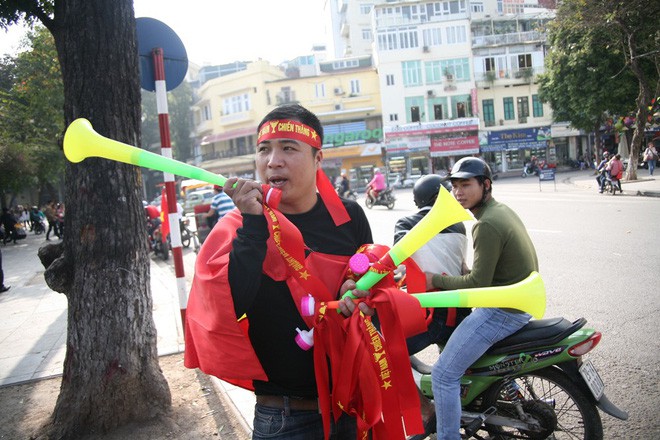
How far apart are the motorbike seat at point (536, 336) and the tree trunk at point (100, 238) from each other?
239cm

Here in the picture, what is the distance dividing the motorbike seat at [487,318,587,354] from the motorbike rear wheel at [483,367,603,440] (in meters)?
0.18

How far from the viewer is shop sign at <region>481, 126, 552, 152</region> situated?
40219 millimetres

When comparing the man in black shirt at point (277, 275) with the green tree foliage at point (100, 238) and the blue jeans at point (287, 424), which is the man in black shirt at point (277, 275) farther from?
the green tree foliage at point (100, 238)

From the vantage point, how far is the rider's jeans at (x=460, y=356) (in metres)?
2.47

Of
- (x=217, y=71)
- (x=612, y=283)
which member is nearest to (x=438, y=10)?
(x=217, y=71)

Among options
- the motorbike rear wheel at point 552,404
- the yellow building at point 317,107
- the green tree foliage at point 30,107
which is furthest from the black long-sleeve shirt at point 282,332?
the yellow building at point 317,107

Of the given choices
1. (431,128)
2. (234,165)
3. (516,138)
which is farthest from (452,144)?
(234,165)

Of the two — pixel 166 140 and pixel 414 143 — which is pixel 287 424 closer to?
pixel 166 140

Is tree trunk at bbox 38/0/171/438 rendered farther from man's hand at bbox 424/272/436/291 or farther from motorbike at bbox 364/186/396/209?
motorbike at bbox 364/186/396/209

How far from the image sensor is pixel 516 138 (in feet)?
132

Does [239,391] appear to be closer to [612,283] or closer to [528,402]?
[528,402]

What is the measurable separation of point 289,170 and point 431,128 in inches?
1559

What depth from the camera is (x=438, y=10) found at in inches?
1610

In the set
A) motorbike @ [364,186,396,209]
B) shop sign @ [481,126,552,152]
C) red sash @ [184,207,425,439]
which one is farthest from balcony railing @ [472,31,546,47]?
red sash @ [184,207,425,439]
